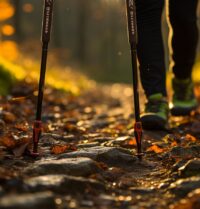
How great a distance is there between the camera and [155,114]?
4.55 m

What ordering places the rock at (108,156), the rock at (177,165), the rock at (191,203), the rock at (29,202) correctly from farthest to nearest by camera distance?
the rock at (108,156)
the rock at (177,165)
the rock at (191,203)
the rock at (29,202)

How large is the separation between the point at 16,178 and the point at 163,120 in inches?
98.6

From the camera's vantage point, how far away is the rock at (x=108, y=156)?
3189 mm

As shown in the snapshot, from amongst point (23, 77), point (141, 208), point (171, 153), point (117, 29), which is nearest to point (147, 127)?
point (171, 153)

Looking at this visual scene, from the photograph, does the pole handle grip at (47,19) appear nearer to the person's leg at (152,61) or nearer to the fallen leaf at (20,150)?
the fallen leaf at (20,150)

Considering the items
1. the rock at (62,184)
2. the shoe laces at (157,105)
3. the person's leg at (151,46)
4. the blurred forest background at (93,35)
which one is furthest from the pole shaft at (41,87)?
the blurred forest background at (93,35)

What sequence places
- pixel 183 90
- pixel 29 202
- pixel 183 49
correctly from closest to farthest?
pixel 29 202 < pixel 183 49 < pixel 183 90

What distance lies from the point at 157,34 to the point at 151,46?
0.13 metres

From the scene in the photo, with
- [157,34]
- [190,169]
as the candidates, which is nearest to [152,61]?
[157,34]

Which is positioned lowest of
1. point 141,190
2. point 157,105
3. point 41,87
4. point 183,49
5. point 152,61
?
point 141,190

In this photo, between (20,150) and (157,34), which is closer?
(20,150)

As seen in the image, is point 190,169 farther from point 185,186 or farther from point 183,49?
point 183,49

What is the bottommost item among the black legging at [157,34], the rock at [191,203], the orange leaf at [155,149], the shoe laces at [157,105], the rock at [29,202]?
the orange leaf at [155,149]

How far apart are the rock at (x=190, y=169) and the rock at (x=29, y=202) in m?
1.02
